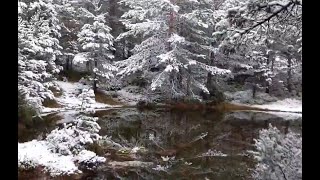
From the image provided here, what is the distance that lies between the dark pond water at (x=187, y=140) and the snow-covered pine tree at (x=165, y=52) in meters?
2.39

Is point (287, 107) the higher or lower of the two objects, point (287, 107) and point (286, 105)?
the lower

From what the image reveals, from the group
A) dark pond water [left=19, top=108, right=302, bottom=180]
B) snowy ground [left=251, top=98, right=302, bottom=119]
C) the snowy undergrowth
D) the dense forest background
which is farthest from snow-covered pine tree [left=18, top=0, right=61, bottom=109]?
snowy ground [left=251, top=98, right=302, bottom=119]

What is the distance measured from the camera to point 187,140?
508 inches

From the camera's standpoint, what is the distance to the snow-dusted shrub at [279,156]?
13.8ft

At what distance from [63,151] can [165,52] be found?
12961mm

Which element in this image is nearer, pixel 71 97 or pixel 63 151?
pixel 63 151

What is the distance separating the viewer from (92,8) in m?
28.0

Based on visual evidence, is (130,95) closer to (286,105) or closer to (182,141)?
(286,105)

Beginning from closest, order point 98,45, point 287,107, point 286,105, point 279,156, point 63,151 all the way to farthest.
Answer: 1. point 279,156
2. point 63,151
3. point 98,45
4. point 287,107
5. point 286,105

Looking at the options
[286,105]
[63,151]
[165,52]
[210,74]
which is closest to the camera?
[63,151]

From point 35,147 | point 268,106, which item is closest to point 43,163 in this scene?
point 35,147

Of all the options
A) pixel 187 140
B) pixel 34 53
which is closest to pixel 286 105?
pixel 187 140

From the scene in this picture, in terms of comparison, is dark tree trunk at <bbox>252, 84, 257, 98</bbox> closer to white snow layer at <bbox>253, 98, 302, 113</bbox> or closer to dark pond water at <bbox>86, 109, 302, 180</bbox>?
white snow layer at <bbox>253, 98, 302, 113</bbox>
